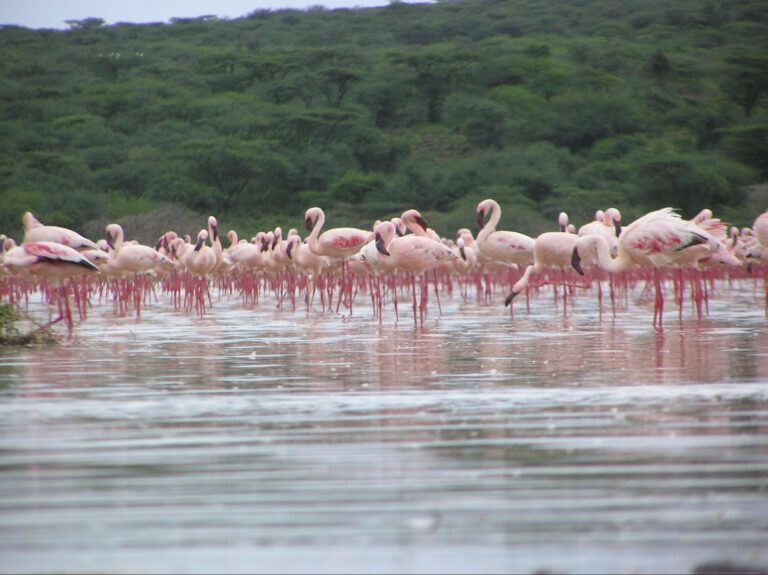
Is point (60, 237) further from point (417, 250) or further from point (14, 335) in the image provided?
point (14, 335)

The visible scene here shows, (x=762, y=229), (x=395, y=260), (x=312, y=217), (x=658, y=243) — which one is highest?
(x=312, y=217)

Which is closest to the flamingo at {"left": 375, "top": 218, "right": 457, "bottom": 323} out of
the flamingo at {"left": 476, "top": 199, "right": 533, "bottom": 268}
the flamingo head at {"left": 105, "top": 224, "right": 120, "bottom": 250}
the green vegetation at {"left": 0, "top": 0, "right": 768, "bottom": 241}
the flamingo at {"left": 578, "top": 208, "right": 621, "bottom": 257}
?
the flamingo at {"left": 578, "top": 208, "right": 621, "bottom": 257}

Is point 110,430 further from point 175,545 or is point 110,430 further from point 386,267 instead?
point 386,267

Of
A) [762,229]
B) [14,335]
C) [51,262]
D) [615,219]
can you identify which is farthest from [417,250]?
[14,335]

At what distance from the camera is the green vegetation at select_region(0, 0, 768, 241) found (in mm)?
47062

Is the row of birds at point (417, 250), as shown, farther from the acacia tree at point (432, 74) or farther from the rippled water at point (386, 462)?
the acacia tree at point (432, 74)

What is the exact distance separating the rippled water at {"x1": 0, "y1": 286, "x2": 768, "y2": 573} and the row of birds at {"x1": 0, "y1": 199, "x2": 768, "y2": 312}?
14.3 feet

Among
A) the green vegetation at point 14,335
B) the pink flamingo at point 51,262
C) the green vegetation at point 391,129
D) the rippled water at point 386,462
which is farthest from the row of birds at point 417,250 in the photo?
the green vegetation at point 391,129

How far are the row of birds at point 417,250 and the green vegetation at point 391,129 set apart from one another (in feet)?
64.6

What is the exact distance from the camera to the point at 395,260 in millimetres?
15656

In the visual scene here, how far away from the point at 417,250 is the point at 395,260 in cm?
29

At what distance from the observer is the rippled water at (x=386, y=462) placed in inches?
138

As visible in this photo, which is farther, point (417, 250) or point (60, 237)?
point (60, 237)

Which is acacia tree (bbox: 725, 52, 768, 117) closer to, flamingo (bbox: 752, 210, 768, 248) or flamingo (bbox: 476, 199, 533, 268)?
flamingo (bbox: 476, 199, 533, 268)
